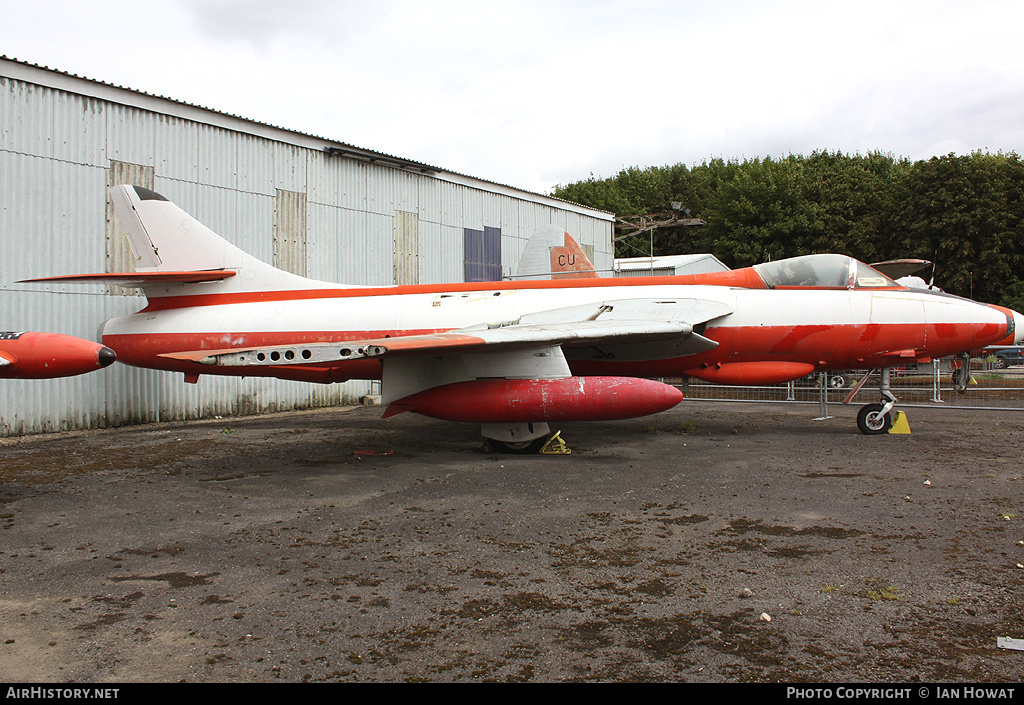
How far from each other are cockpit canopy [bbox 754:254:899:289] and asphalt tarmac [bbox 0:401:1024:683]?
2.78 metres

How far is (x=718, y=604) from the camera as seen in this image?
399 cm

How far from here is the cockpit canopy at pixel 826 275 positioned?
10711 mm

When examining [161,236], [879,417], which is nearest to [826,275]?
[879,417]

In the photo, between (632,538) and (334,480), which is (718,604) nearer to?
(632,538)

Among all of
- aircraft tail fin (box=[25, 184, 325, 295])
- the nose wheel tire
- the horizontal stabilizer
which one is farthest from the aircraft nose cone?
the nose wheel tire

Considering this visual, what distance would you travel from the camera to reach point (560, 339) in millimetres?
8617

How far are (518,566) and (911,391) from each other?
53.7ft

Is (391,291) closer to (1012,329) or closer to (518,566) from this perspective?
(518,566)

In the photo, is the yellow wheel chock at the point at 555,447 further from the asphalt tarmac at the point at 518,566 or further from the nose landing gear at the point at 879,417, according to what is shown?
the nose landing gear at the point at 879,417

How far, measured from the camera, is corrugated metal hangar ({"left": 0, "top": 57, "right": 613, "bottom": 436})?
11.9 meters

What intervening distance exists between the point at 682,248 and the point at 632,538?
49.4 meters

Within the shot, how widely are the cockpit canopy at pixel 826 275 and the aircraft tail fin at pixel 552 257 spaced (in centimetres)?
654

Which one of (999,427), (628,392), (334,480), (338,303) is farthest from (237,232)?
(999,427)

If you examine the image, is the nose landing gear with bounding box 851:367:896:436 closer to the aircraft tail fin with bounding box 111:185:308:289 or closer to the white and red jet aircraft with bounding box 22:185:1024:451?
the white and red jet aircraft with bounding box 22:185:1024:451
